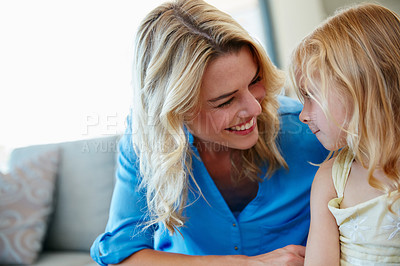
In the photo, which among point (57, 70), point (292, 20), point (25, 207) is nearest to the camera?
point (25, 207)

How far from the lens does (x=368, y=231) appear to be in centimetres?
89

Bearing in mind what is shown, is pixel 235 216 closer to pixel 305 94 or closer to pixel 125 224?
pixel 125 224

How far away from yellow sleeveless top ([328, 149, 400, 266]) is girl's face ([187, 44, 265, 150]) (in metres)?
0.32

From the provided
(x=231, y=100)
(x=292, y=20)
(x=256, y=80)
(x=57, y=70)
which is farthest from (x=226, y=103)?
(x=292, y=20)

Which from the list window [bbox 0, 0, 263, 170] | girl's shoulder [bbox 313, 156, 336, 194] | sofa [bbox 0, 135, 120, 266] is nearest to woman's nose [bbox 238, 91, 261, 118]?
girl's shoulder [bbox 313, 156, 336, 194]

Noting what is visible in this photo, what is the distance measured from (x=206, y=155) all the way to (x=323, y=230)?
1.65 feet

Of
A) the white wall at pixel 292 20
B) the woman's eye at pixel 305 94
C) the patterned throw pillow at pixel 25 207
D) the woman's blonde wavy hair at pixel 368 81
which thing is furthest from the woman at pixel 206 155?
the white wall at pixel 292 20

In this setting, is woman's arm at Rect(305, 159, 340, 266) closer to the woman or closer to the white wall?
the woman

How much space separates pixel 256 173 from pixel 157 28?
0.56 metres

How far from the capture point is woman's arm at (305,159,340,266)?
3.06 ft

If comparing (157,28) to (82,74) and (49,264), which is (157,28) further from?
(82,74)

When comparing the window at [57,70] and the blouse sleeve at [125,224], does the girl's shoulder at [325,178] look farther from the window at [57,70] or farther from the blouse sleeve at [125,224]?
the window at [57,70]

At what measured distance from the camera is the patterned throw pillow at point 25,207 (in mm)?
1710

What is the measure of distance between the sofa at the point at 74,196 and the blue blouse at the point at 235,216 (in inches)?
23.7
